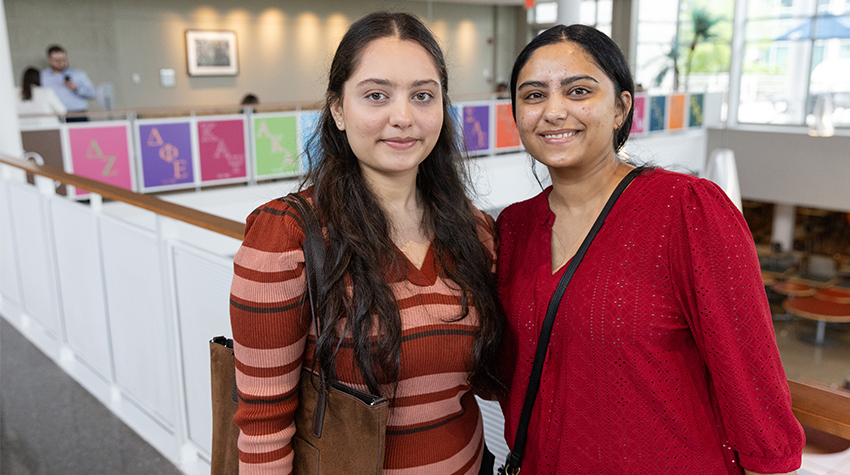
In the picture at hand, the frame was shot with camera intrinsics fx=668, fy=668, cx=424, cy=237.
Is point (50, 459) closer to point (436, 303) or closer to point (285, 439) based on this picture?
point (285, 439)

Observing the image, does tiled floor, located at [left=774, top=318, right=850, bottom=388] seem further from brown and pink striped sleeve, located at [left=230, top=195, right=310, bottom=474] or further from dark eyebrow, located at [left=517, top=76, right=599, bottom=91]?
brown and pink striped sleeve, located at [left=230, top=195, right=310, bottom=474]

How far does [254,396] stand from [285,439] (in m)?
0.12

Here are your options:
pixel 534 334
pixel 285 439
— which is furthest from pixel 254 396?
pixel 534 334

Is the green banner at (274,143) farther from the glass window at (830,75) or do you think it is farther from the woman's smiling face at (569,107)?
the glass window at (830,75)

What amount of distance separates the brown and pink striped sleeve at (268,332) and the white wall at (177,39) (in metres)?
9.64

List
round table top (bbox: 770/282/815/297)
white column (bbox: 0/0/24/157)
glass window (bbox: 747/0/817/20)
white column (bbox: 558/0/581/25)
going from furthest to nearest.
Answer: glass window (bbox: 747/0/817/20) → round table top (bbox: 770/282/815/297) → white column (bbox: 0/0/24/157) → white column (bbox: 558/0/581/25)

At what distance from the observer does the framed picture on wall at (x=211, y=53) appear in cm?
1314

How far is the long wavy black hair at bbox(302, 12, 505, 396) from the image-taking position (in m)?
1.35

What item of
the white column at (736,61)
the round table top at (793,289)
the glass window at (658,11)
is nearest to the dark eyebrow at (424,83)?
the round table top at (793,289)

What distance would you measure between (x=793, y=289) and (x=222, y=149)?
1151cm

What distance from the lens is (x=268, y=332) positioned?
51.3 inches

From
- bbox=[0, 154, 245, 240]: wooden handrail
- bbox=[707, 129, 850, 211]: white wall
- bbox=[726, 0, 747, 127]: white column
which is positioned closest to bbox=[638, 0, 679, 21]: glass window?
bbox=[726, 0, 747, 127]: white column

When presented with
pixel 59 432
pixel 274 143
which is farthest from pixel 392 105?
pixel 274 143

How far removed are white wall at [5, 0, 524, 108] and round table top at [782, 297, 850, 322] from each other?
7.24 metres
